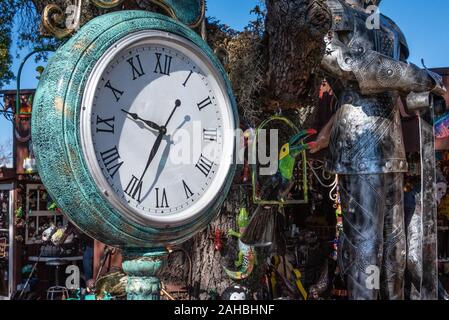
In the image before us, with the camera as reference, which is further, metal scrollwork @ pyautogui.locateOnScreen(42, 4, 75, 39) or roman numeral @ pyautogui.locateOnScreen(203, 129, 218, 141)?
roman numeral @ pyautogui.locateOnScreen(203, 129, 218, 141)

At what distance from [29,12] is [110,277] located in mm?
3810

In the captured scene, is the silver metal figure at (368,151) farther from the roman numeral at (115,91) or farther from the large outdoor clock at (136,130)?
the roman numeral at (115,91)

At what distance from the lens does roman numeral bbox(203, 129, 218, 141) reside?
1487 mm

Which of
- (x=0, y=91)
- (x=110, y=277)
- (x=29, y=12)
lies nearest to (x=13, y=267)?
(x=0, y=91)

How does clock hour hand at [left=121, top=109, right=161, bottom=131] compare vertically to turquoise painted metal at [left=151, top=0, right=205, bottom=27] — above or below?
below

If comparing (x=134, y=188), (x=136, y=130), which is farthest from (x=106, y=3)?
(x=134, y=188)

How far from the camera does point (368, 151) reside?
8.31ft

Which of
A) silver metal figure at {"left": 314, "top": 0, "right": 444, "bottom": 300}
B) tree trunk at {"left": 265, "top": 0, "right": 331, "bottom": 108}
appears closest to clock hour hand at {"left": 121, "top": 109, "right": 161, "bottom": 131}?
silver metal figure at {"left": 314, "top": 0, "right": 444, "bottom": 300}

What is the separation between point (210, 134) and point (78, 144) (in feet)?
1.38

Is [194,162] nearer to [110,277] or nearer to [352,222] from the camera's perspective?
[352,222]

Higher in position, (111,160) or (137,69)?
(137,69)

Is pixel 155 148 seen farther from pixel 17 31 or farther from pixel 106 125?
pixel 17 31

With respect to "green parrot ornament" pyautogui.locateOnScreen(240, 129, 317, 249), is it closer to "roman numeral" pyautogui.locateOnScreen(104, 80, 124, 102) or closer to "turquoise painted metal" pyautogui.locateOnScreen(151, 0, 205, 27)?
"turquoise painted metal" pyautogui.locateOnScreen(151, 0, 205, 27)

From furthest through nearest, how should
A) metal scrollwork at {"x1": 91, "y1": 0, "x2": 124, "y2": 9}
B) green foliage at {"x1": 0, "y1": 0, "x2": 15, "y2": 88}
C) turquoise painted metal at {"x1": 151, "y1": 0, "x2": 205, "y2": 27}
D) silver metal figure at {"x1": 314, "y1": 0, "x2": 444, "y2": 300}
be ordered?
1. green foliage at {"x1": 0, "y1": 0, "x2": 15, "y2": 88}
2. silver metal figure at {"x1": 314, "y1": 0, "x2": 444, "y2": 300}
3. turquoise painted metal at {"x1": 151, "y1": 0, "x2": 205, "y2": 27}
4. metal scrollwork at {"x1": 91, "y1": 0, "x2": 124, "y2": 9}
